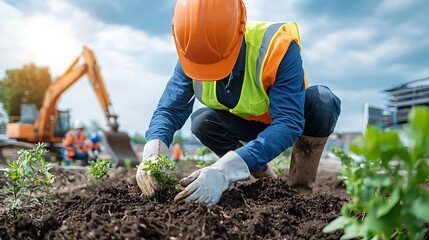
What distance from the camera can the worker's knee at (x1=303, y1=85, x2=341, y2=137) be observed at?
3.10 meters

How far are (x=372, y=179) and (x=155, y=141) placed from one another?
5.98 ft

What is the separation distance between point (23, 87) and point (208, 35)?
120 feet

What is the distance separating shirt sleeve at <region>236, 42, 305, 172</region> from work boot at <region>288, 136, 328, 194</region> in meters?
0.68

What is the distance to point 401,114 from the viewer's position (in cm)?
1311

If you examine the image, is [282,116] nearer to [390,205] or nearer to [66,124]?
[390,205]

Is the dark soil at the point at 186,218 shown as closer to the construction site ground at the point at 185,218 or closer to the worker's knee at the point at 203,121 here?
the construction site ground at the point at 185,218

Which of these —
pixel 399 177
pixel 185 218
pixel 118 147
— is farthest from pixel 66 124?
pixel 399 177

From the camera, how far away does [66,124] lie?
48.2ft

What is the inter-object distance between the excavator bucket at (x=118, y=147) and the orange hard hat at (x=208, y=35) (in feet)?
24.4

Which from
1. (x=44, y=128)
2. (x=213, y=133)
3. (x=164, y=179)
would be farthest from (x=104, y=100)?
(x=164, y=179)

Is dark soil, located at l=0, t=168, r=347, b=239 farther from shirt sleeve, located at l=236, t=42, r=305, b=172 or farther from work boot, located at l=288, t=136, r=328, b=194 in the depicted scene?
work boot, located at l=288, t=136, r=328, b=194

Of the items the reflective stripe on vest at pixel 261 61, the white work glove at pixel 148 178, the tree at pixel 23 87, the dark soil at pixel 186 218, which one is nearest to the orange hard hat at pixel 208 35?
the reflective stripe on vest at pixel 261 61

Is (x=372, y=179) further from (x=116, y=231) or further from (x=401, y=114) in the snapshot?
(x=401, y=114)

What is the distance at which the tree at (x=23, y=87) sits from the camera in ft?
114
